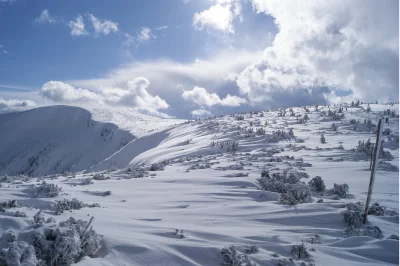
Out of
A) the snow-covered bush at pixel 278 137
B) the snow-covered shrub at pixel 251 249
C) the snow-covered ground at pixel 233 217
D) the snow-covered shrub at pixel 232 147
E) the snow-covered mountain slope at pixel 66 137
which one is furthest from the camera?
the snow-covered mountain slope at pixel 66 137

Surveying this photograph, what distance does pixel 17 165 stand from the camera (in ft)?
198

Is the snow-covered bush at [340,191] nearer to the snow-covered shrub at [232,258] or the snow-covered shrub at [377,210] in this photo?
the snow-covered shrub at [377,210]

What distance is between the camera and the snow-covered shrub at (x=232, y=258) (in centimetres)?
397

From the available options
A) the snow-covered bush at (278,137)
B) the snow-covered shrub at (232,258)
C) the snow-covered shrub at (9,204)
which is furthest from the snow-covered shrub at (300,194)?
the snow-covered bush at (278,137)

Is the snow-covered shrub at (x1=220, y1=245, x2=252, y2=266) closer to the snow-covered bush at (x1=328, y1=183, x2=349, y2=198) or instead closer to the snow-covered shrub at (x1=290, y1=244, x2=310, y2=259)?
the snow-covered shrub at (x1=290, y1=244, x2=310, y2=259)

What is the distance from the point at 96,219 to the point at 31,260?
2.38 m

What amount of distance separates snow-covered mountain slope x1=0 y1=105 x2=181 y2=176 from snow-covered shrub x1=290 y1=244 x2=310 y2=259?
29694mm

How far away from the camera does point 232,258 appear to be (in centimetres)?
399

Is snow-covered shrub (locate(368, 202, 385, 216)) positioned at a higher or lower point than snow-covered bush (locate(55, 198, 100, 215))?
higher

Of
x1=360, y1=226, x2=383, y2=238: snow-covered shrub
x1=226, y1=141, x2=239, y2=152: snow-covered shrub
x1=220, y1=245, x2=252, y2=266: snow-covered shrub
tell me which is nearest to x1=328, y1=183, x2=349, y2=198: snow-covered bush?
x1=360, y1=226, x2=383, y2=238: snow-covered shrub

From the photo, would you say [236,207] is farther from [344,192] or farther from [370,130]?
[370,130]

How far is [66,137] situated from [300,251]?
→ 75.9 m

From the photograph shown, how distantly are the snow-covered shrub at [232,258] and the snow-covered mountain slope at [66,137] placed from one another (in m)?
29.5

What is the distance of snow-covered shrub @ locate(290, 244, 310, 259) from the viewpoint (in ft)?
14.2
